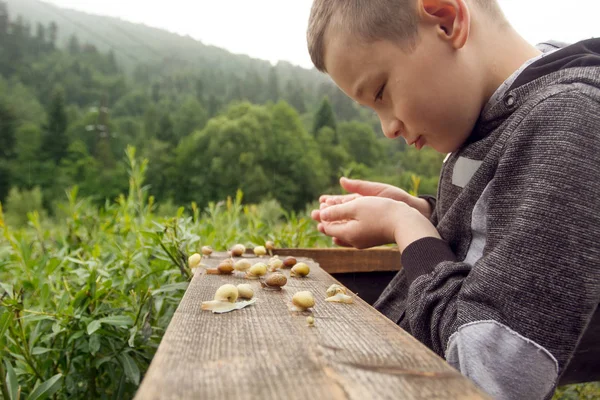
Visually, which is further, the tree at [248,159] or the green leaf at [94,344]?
the tree at [248,159]

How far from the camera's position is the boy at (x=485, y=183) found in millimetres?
604

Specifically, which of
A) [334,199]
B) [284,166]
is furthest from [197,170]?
[334,199]

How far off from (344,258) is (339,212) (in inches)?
8.4

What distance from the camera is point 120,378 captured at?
864 mm

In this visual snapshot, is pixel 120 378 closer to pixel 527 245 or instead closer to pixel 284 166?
pixel 527 245

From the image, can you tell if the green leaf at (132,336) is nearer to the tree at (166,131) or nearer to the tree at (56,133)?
the tree at (56,133)

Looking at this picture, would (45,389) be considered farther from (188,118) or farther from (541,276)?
(188,118)

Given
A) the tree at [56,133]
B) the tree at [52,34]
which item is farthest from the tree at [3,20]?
the tree at [56,133]

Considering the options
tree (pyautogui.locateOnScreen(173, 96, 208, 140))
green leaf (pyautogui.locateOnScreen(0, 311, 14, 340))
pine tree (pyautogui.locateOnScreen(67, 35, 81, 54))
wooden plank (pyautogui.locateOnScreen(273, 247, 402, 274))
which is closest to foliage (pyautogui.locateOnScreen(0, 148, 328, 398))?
green leaf (pyautogui.locateOnScreen(0, 311, 14, 340))

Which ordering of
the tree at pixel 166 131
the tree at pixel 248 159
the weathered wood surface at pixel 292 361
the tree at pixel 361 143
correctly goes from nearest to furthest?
1. the weathered wood surface at pixel 292 361
2. the tree at pixel 361 143
3. the tree at pixel 248 159
4. the tree at pixel 166 131

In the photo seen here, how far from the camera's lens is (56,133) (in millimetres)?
26109

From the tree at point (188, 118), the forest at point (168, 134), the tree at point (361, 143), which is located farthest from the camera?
the tree at point (188, 118)

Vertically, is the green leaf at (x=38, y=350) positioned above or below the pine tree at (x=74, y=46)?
above

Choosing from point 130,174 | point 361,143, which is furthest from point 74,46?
point 130,174
